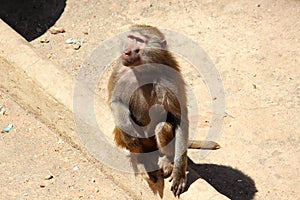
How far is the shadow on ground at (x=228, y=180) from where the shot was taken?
18.8ft

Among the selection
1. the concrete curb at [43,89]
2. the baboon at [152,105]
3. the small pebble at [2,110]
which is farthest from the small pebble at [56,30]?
the baboon at [152,105]

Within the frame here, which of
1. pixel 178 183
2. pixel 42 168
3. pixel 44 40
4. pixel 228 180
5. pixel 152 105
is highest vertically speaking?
pixel 152 105

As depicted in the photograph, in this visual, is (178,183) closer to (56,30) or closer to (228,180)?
(228,180)

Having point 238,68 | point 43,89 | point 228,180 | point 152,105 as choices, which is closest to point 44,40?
point 43,89

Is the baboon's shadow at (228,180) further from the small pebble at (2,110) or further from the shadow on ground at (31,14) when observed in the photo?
the shadow on ground at (31,14)

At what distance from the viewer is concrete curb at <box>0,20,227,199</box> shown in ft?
18.2

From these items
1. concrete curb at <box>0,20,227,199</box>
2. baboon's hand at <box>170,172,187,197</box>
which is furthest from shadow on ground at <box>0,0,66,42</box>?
baboon's hand at <box>170,172,187,197</box>

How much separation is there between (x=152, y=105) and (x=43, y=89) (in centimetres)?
128

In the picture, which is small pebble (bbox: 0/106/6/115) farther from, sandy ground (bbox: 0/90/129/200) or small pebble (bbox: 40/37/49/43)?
small pebble (bbox: 40/37/49/43)

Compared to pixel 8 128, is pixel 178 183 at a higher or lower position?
higher

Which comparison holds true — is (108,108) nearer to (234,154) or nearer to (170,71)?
(170,71)

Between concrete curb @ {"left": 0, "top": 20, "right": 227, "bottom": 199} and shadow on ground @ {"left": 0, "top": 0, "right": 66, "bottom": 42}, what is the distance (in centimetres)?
152

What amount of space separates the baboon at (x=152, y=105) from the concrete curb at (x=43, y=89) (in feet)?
1.40

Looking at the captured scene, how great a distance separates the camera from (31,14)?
26.3 feet
